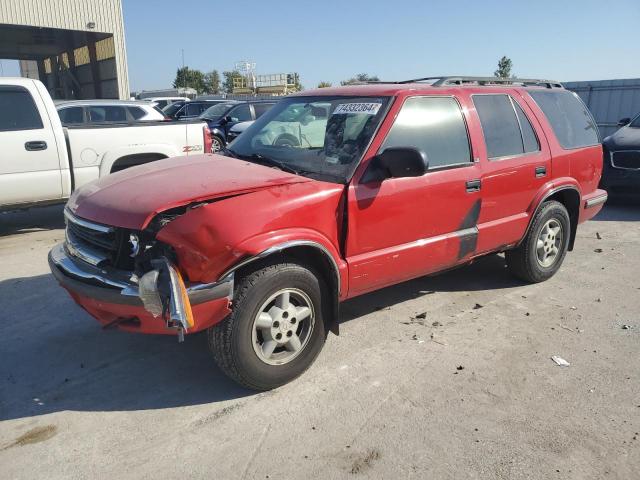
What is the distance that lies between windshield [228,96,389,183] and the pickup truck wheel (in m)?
0.81

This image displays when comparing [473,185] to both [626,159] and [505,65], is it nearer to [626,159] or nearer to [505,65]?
[626,159]

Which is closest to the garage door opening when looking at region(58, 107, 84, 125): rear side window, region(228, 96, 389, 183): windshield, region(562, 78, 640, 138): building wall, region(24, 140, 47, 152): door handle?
region(58, 107, 84, 125): rear side window

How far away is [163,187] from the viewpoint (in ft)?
11.1

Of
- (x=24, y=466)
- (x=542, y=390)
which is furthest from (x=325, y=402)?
(x=24, y=466)

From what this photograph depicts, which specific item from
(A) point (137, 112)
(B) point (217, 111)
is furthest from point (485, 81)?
(B) point (217, 111)

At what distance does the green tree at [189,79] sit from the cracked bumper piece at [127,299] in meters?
83.5

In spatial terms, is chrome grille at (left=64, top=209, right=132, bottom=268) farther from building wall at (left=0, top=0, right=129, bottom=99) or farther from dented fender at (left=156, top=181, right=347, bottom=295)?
building wall at (left=0, top=0, right=129, bottom=99)

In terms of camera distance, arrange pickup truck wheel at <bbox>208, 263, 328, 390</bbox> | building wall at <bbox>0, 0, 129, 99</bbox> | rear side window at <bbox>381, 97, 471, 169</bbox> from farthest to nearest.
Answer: building wall at <bbox>0, 0, 129, 99</bbox>, rear side window at <bbox>381, 97, 471, 169</bbox>, pickup truck wheel at <bbox>208, 263, 328, 390</bbox>

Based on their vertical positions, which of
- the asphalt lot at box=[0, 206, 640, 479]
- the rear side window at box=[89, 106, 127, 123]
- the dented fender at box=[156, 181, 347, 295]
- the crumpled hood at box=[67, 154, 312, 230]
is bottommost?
the asphalt lot at box=[0, 206, 640, 479]

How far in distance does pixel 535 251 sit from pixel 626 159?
4966 millimetres

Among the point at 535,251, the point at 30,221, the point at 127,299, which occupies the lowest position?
the point at 30,221

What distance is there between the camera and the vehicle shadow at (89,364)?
337cm

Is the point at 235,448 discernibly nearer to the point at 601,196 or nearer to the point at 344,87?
the point at 344,87

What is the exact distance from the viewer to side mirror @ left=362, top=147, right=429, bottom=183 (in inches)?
141
